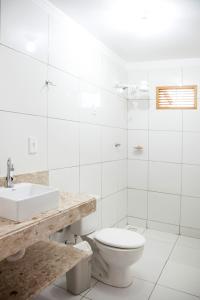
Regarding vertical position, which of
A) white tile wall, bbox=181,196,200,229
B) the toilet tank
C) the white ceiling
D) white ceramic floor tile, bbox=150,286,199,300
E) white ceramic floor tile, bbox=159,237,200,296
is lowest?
white ceramic floor tile, bbox=150,286,199,300

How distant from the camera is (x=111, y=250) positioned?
1997mm

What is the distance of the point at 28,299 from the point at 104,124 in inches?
73.7

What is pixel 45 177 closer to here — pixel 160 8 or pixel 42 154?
pixel 42 154

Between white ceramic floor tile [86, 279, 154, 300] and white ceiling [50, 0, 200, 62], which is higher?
white ceiling [50, 0, 200, 62]

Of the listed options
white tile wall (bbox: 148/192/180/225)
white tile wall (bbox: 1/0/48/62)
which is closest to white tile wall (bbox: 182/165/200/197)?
white tile wall (bbox: 148/192/180/225)

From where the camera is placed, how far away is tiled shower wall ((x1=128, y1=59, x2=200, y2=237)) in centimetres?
315

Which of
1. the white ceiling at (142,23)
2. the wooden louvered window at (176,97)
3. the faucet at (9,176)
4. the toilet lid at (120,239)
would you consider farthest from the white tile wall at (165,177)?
the faucet at (9,176)

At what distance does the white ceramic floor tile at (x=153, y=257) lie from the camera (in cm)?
230

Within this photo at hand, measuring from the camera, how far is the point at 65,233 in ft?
6.93

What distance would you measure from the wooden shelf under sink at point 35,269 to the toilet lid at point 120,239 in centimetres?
32

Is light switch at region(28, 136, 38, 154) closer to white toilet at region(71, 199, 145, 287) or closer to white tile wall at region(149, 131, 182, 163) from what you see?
white toilet at region(71, 199, 145, 287)

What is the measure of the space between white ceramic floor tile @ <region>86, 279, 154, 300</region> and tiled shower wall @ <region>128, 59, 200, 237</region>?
4.29 ft

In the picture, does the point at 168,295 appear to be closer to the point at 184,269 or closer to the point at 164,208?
the point at 184,269

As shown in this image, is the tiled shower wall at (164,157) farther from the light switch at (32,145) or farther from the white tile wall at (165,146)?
the light switch at (32,145)
